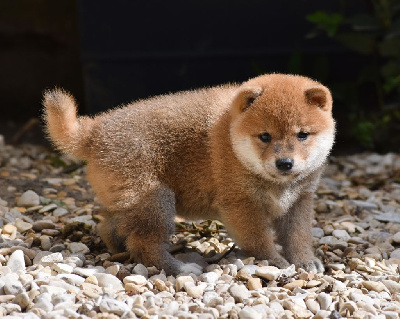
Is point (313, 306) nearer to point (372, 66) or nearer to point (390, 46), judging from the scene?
point (390, 46)

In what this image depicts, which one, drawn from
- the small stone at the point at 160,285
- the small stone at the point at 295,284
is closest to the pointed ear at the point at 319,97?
the small stone at the point at 295,284

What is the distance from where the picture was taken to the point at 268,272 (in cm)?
410

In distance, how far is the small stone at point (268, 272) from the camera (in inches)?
161

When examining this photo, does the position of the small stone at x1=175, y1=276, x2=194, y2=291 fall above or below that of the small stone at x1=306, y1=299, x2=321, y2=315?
above

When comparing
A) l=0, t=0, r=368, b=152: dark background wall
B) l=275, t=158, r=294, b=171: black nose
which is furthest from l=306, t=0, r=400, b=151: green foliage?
l=275, t=158, r=294, b=171: black nose

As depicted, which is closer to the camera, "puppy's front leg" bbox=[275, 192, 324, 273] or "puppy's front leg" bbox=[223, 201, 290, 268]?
"puppy's front leg" bbox=[223, 201, 290, 268]

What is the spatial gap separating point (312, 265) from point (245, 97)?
1.27 m

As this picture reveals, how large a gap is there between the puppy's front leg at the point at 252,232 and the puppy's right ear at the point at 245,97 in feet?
2.16

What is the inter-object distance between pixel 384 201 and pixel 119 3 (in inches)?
145

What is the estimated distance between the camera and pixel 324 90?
4238 mm

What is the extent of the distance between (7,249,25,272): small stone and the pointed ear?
2179 mm

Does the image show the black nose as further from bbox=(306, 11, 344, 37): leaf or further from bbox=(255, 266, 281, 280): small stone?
bbox=(306, 11, 344, 37): leaf

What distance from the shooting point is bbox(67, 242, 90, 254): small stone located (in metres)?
4.55

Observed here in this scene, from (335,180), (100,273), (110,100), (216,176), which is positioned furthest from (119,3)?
(100,273)
